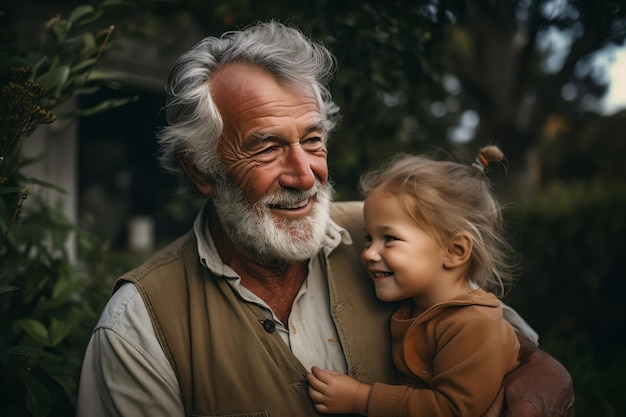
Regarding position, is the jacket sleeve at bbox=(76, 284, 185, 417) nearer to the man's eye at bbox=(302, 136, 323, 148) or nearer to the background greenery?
the background greenery

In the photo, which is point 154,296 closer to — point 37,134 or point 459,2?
point 459,2

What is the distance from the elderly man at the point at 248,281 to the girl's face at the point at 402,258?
7.2 inches

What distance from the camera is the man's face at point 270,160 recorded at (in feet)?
6.85

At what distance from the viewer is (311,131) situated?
2.16m

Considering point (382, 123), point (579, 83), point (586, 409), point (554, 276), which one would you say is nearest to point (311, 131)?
point (382, 123)

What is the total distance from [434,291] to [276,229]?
1.97ft

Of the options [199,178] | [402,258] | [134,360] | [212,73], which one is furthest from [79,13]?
[402,258]

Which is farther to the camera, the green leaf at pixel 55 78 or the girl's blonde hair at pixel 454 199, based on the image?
the green leaf at pixel 55 78

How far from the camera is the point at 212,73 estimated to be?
2186 mm

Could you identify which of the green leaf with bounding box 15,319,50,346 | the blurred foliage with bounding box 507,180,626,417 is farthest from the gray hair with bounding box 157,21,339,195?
the blurred foliage with bounding box 507,180,626,417

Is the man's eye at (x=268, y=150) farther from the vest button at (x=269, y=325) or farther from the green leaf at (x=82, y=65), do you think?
the green leaf at (x=82, y=65)

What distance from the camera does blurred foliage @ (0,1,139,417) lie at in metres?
1.88

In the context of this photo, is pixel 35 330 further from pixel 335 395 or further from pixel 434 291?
pixel 434 291

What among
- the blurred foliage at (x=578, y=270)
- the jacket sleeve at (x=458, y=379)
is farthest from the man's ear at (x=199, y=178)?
the blurred foliage at (x=578, y=270)
